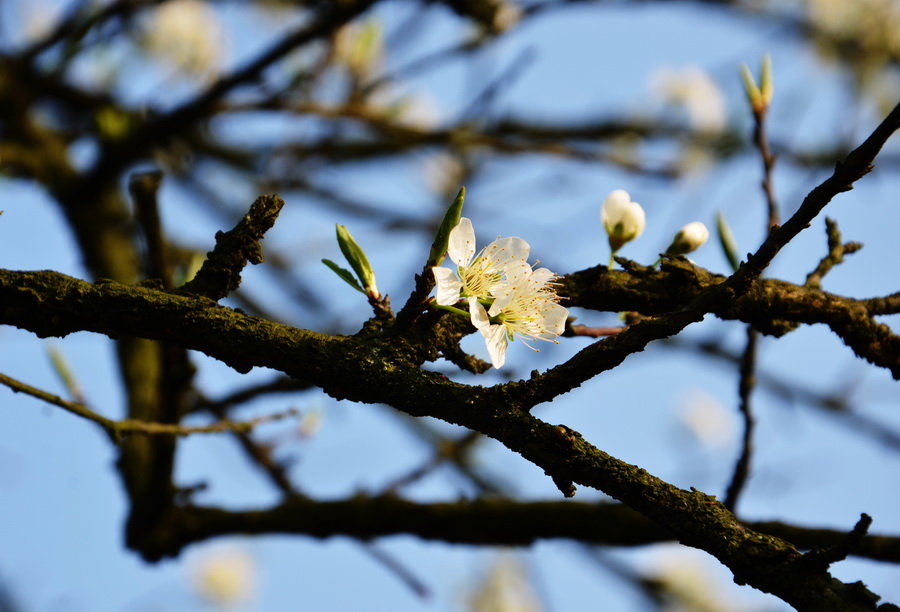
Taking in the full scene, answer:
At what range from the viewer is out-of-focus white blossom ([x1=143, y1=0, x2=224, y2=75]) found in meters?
4.10

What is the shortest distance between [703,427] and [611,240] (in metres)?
4.20

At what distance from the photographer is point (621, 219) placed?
1299 millimetres

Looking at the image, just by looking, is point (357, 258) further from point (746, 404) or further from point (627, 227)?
point (746, 404)

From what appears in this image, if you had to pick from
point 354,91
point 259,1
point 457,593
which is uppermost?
point 259,1

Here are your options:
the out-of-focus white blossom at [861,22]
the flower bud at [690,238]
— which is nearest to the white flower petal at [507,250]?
the flower bud at [690,238]

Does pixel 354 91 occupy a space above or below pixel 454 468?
above

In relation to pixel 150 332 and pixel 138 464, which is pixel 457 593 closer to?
pixel 138 464

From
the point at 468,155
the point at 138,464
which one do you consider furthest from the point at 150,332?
the point at 468,155

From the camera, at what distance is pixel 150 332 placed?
93 centimetres

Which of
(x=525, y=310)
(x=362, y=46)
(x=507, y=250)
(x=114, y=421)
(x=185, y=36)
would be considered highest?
(x=185, y=36)

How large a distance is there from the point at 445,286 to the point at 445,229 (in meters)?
0.07

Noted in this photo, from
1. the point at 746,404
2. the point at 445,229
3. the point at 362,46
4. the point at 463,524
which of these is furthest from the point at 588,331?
the point at 362,46

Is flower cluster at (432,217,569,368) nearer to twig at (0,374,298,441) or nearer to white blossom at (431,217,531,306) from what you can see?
white blossom at (431,217,531,306)

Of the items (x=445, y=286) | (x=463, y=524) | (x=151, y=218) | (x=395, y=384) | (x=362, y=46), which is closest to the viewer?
(x=395, y=384)
